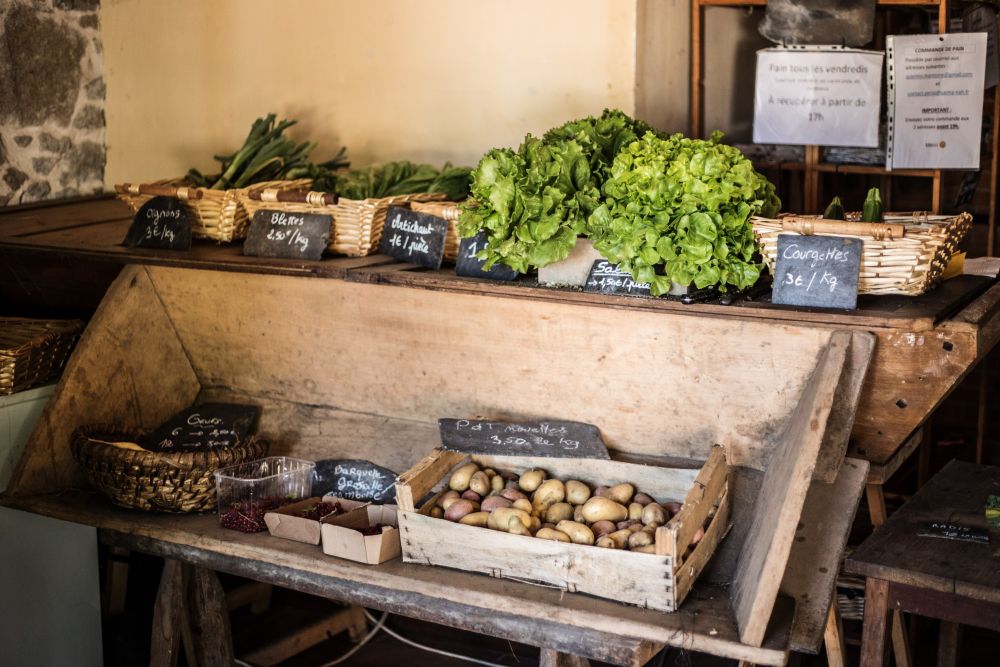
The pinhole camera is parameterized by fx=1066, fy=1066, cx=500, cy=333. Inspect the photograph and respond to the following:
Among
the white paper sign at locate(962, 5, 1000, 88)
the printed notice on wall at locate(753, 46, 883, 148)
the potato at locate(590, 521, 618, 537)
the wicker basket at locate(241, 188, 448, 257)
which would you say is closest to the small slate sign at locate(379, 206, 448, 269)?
the wicker basket at locate(241, 188, 448, 257)

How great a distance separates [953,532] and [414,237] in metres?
1.57

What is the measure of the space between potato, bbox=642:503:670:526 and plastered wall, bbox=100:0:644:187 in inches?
72.8

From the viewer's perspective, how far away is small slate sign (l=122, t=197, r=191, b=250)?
3330 mm

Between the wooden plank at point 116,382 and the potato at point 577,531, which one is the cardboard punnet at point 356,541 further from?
the wooden plank at point 116,382

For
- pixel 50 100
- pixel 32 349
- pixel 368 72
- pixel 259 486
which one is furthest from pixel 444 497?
pixel 50 100

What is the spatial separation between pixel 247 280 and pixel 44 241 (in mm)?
933

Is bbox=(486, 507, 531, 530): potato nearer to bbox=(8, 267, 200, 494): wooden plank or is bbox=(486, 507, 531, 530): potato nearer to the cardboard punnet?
the cardboard punnet

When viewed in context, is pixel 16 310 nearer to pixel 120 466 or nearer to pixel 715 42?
pixel 120 466

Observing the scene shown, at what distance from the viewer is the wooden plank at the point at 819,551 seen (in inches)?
86.9

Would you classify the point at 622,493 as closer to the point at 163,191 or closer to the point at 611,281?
the point at 611,281

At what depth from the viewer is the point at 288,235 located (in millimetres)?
3156

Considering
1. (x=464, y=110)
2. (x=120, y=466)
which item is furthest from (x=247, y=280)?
(x=464, y=110)

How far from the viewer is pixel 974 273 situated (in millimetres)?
2756

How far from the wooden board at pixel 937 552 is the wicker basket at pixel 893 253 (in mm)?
576
